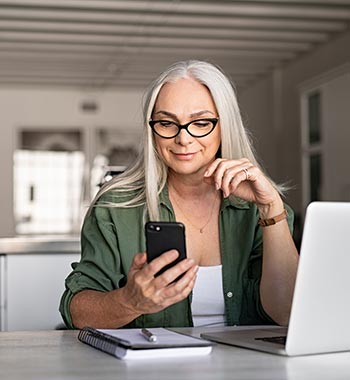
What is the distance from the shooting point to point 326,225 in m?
1.51

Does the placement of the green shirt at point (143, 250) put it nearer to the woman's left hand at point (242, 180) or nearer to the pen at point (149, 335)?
the woman's left hand at point (242, 180)

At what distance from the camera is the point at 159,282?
162 centimetres

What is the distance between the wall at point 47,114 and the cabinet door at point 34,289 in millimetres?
10560

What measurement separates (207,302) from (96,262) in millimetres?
315

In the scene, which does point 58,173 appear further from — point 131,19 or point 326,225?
point 326,225

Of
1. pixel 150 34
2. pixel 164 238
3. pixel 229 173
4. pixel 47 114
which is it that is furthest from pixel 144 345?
pixel 47 114

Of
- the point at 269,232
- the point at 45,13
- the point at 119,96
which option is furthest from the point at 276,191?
the point at 119,96

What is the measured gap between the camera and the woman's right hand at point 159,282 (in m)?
1.59

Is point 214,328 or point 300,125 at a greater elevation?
point 300,125

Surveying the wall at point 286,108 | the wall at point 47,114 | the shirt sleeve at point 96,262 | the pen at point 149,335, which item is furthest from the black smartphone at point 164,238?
the wall at point 47,114

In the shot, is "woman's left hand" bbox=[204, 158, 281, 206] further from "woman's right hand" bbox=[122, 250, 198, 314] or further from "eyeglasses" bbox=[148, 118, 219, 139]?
"woman's right hand" bbox=[122, 250, 198, 314]

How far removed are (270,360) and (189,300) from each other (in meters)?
0.70

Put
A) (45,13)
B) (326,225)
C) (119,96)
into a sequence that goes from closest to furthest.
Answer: (326,225) < (45,13) < (119,96)

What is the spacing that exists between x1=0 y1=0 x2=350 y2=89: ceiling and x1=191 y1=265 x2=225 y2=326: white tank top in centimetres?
658
